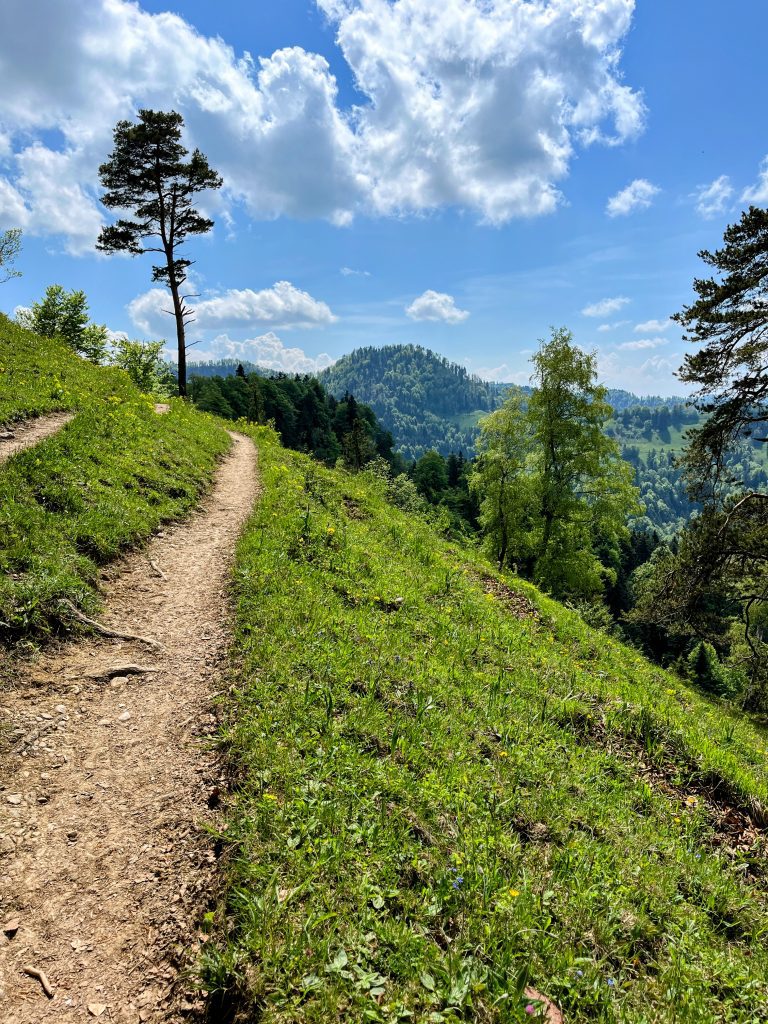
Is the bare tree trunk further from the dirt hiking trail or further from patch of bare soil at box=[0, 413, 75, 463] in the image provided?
the dirt hiking trail

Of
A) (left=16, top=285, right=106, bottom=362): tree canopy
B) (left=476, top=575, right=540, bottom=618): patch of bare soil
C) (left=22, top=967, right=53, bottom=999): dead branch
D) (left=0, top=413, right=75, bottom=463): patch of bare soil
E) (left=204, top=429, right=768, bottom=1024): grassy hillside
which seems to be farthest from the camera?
(left=16, top=285, right=106, bottom=362): tree canopy

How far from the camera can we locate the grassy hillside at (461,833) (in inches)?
137

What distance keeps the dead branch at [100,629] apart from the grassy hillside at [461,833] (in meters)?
1.34

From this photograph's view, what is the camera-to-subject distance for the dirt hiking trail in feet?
11.2

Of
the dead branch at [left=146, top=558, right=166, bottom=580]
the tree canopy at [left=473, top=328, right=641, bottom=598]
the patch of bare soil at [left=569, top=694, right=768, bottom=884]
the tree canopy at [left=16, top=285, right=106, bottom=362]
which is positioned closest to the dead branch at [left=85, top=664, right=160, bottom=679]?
the dead branch at [left=146, top=558, right=166, bottom=580]

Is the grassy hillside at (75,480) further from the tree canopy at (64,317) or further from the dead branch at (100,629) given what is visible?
the tree canopy at (64,317)

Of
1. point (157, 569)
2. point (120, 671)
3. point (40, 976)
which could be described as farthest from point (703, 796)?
point (157, 569)

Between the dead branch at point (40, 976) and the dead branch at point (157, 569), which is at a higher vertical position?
the dead branch at point (157, 569)

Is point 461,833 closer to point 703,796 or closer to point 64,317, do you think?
point 703,796

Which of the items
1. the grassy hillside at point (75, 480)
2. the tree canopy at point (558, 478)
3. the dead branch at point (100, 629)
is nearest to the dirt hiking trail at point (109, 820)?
the dead branch at point (100, 629)

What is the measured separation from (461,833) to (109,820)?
3323mm

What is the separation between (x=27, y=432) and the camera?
1198 centimetres

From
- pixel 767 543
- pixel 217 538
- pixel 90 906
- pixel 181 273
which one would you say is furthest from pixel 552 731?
pixel 181 273

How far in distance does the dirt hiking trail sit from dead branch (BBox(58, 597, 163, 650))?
4.7 inches
